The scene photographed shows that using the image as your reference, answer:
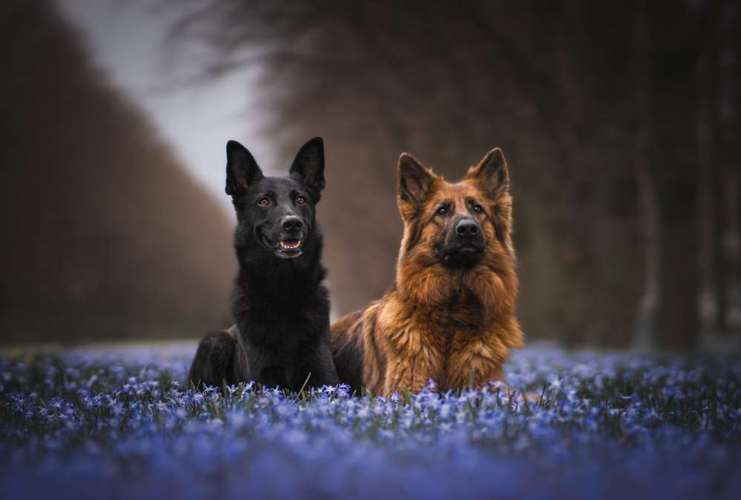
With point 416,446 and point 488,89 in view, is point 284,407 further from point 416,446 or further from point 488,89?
point 488,89

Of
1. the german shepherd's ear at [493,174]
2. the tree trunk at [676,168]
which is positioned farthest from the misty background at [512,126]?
the german shepherd's ear at [493,174]

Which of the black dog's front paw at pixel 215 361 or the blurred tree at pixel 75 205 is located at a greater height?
the blurred tree at pixel 75 205

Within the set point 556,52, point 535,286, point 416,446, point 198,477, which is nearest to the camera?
point 198,477

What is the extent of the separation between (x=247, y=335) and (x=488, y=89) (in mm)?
10357

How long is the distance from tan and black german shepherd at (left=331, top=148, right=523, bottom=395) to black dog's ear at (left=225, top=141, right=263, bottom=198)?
124cm

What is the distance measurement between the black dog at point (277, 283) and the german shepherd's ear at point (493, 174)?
1446 mm

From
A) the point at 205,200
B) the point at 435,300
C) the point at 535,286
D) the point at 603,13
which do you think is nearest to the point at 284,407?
the point at 435,300

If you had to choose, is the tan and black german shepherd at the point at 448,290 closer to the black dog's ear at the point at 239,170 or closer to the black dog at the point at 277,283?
the black dog at the point at 277,283

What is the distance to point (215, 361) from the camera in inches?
243

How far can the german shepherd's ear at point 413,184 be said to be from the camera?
19.3 ft

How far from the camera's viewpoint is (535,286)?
56.3 ft

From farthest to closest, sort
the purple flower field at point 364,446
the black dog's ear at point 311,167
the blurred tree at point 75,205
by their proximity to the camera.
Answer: the blurred tree at point 75,205
the black dog's ear at point 311,167
the purple flower field at point 364,446

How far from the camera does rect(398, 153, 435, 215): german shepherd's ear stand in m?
5.87

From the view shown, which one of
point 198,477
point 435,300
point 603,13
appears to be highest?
point 603,13
